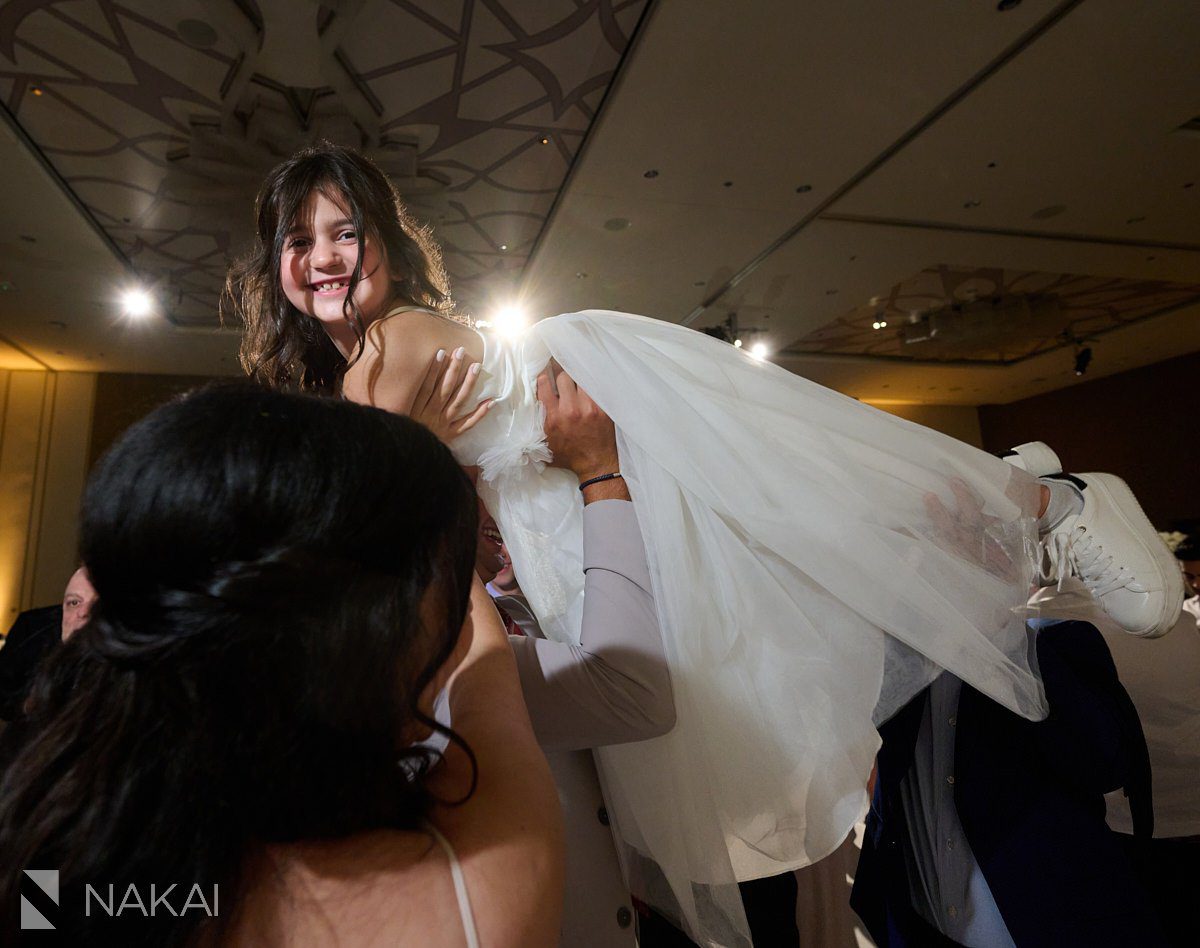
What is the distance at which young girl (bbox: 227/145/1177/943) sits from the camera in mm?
850

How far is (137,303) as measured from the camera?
589 centimetres

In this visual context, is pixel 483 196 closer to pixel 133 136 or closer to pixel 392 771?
pixel 133 136

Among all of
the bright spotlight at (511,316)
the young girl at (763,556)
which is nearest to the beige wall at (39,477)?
the bright spotlight at (511,316)

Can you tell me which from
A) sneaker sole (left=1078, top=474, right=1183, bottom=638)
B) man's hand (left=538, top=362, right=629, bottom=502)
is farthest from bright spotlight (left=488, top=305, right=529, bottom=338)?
→ sneaker sole (left=1078, top=474, right=1183, bottom=638)

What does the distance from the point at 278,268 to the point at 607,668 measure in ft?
3.05

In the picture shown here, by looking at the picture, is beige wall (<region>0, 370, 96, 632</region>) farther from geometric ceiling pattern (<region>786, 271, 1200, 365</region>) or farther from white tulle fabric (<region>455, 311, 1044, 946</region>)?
white tulle fabric (<region>455, 311, 1044, 946</region>)

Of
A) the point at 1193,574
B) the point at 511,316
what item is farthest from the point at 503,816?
the point at 511,316

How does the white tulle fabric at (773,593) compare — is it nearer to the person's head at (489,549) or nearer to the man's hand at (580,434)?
the man's hand at (580,434)

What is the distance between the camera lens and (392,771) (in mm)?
556

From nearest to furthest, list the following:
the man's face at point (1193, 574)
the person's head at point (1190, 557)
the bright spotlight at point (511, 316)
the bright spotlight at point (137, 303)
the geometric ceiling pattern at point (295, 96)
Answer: the geometric ceiling pattern at point (295, 96), the man's face at point (1193, 574), the person's head at point (1190, 557), the bright spotlight at point (137, 303), the bright spotlight at point (511, 316)

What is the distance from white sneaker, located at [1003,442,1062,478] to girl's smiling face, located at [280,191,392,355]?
1.12m

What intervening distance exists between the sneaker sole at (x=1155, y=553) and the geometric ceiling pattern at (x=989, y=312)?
19.4 feet

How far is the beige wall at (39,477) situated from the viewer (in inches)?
304

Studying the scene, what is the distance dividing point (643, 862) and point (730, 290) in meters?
5.66
